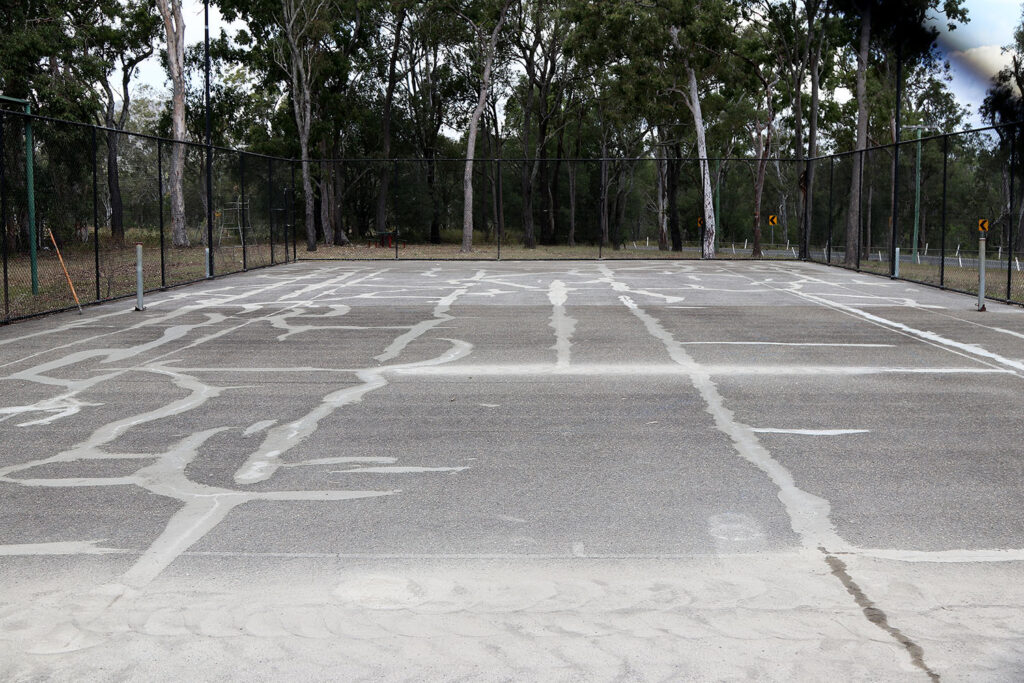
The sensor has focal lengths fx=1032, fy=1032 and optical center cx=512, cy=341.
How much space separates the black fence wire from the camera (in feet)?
65.5

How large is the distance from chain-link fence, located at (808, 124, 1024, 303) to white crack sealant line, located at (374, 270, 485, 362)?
7.02 m

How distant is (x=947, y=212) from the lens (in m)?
43.0

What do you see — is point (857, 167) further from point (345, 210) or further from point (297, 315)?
point (345, 210)

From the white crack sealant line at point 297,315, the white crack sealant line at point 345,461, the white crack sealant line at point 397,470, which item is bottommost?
the white crack sealant line at point 397,470

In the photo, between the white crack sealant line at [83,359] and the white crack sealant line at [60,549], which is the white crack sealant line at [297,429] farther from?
the white crack sealant line at [83,359]

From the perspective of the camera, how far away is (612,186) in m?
74.4

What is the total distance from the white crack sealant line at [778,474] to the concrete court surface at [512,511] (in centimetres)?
3

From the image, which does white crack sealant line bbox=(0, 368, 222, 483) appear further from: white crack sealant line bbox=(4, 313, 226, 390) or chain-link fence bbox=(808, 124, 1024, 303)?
chain-link fence bbox=(808, 124, 1024, 303)

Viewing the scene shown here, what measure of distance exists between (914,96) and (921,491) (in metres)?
65.8

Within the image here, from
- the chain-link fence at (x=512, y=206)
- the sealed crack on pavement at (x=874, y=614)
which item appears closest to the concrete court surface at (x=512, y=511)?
the sealed crack on pavement at (x=874, y=614)

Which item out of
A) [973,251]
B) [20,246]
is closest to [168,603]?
[20,246]

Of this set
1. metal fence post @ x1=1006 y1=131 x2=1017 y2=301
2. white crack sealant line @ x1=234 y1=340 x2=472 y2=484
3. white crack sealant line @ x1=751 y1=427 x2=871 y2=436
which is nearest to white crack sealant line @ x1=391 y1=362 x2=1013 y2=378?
white crack sealant line @ x1=234 y1=340 x2=472 y2=484

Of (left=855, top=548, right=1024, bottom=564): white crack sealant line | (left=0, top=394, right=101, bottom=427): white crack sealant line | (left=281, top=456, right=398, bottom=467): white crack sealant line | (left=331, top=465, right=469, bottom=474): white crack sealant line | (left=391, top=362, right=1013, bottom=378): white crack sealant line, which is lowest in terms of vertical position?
(left=855, top=548, right=1024, bottom=564): white crack sealant line

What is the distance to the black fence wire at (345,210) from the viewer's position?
65.5 ft
